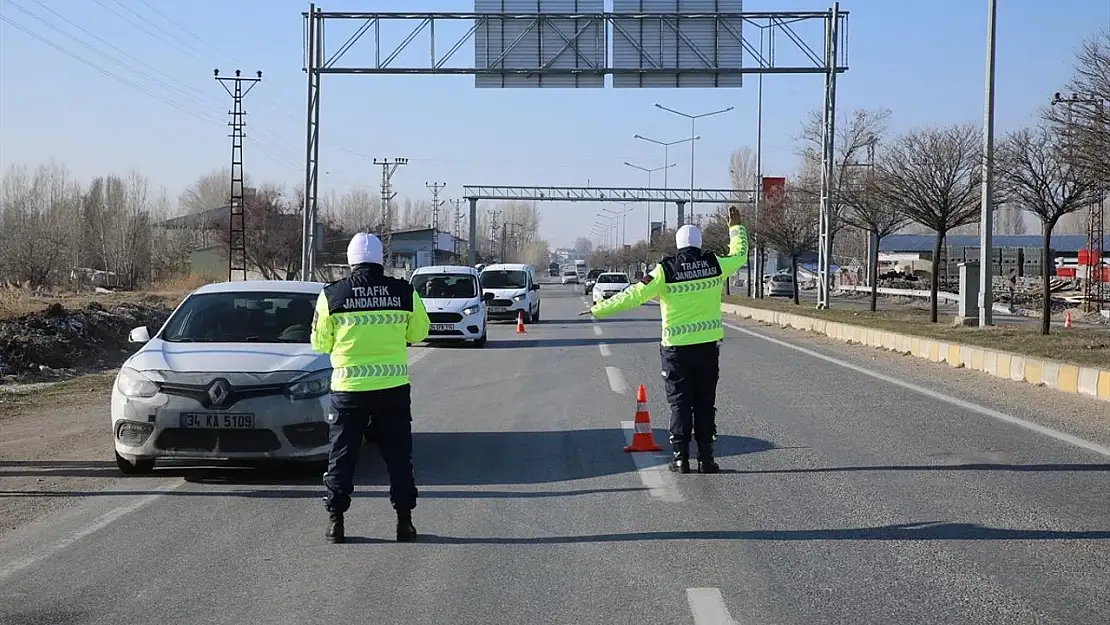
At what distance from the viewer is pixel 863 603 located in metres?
5.35

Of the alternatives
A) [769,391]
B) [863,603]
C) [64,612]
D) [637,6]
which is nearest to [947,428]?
[769,391]

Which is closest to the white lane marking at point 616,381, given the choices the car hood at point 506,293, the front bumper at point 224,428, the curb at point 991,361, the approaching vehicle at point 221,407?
the curb at point 991,361

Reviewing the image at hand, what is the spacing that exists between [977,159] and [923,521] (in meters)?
22.2

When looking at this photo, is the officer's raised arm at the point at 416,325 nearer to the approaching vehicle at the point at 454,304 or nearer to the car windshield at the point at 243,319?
the car windshield at the point at 243,319

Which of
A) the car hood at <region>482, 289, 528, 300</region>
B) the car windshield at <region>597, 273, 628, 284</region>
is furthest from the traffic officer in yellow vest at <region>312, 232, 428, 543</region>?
the car windshield at <region>597, 273, 628, 284</region>

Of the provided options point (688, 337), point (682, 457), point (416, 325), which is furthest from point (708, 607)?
point (688, 337)

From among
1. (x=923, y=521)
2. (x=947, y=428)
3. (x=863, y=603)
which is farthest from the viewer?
(x=947, y=428)

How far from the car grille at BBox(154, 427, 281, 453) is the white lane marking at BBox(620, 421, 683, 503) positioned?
2803mm

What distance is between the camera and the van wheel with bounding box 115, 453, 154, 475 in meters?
8.87

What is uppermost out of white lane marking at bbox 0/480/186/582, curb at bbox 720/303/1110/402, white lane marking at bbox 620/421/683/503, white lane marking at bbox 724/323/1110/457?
curb at bbox 720/303/1110/402

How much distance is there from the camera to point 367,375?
6.76m

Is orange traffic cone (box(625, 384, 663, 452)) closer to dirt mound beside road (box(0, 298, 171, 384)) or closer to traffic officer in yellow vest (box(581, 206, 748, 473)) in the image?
traffic officer in yellow vest (box(581, 206, 748, 473))

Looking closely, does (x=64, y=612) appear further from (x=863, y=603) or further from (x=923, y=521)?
(x=923, y=521)

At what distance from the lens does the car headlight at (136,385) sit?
Result: 8.48 metres
